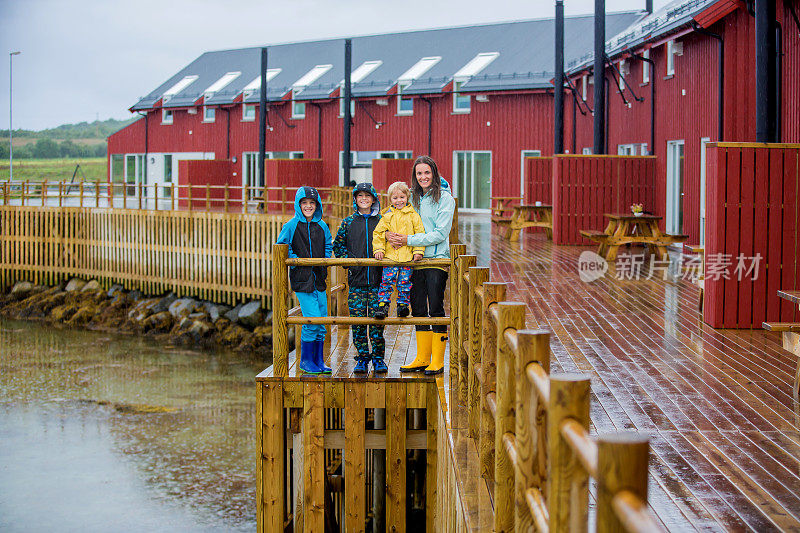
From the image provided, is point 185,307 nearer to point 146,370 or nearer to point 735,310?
point 146,370

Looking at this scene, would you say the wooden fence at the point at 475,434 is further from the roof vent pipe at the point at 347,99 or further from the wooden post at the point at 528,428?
the roof vent pipe at the point at 347,99

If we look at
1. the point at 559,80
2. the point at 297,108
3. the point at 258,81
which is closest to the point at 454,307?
the point at 559,80

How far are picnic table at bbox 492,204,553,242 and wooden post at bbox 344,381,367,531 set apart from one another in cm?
1362

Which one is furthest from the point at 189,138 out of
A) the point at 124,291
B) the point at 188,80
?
the point at 124,291

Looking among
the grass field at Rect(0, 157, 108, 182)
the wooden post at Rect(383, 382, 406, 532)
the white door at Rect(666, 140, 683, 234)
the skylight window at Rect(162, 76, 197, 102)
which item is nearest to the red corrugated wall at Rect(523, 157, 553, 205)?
the white door at Rect(666, 140, 683, 234)

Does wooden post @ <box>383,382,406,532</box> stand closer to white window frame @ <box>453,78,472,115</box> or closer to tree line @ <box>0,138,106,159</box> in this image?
white window frame @ <box>453,78,472,115</box>

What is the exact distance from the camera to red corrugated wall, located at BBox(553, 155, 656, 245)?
64.1 ft

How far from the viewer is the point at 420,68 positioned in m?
37.5

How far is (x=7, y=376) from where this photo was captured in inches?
907

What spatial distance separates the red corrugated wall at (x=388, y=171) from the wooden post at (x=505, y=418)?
84.5 feet

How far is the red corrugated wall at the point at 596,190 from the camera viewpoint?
64.1 feet

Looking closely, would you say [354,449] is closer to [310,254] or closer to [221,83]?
[310,254]

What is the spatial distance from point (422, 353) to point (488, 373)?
9.00 ft

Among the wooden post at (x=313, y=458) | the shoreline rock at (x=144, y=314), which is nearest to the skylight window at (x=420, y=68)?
the shoreline rock at (x=144, y=314)
